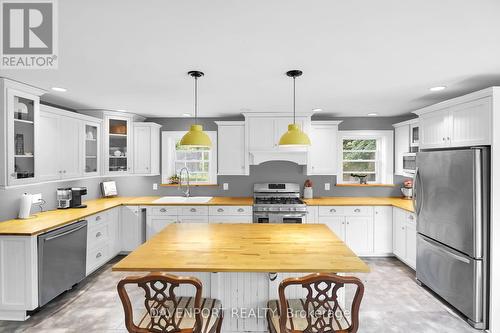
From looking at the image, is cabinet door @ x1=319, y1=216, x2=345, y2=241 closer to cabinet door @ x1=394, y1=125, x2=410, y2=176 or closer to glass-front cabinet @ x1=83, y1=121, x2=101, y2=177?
cabinet door @ x1=394, y1=125, x2=410, y2=176

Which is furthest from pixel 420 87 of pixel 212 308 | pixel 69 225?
pixel 69 225

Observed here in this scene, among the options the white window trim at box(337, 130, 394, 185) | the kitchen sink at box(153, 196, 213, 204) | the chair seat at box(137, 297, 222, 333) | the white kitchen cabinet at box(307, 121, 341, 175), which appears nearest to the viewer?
the chair seat at box(137, 297, 222, 333)

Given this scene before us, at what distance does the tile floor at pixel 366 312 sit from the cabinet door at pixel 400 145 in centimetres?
185

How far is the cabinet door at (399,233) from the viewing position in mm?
3822

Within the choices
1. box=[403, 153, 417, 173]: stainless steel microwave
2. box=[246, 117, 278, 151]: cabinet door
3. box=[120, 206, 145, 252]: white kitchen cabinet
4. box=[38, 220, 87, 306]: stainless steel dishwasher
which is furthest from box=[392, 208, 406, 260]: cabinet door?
box=[38, 220, 87, 306]: stainless steel dishwasher

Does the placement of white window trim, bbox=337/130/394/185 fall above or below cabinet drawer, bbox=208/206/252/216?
above

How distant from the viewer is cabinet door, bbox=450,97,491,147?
7.86 feet

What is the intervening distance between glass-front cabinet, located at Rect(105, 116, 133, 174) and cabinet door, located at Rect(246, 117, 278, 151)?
206 cm

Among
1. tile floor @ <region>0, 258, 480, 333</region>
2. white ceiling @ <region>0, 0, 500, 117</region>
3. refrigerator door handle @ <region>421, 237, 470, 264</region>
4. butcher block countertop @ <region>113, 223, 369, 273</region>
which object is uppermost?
white ceiling @ <region>0, 0, 500, 117</region>

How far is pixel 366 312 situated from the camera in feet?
8.85

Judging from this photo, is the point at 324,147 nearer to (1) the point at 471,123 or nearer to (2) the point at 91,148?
(1) the point at 471,123

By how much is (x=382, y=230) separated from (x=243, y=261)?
3187mm

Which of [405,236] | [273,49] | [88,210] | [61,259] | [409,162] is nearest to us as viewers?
[273,49]

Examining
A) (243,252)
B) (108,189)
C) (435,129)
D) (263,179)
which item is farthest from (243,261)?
(108,189)
